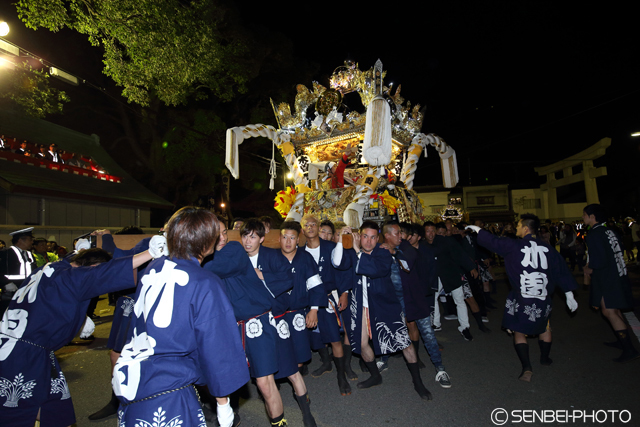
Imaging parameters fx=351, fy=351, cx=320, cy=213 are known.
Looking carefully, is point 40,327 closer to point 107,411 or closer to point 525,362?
point 107,411

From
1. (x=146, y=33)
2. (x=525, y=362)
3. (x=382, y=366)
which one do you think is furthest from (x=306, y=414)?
(x=146, y=33)

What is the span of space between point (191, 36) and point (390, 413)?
36.7 ft

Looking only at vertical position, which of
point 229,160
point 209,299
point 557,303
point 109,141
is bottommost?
point 557,303

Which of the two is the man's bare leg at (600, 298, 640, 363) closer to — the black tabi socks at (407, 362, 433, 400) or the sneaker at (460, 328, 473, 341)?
the sneaker at (460, 328, 473, 341)

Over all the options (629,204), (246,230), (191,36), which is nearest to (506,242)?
A: (246,230)

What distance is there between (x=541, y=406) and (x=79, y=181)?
15563mm

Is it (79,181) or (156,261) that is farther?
(79,181)

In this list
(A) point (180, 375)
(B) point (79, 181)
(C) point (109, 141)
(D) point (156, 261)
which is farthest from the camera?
(C) point (109, 141)

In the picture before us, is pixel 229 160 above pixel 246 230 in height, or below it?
above

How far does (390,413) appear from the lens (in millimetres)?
3604

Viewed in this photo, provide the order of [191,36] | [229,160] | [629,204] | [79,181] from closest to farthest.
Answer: [229,160] < [191,36] < [79,181] < [629,204]

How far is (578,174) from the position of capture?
2817 cm

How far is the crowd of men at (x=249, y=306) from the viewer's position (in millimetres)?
1834

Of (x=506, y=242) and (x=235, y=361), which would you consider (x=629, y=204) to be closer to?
(x=506, y=242)
